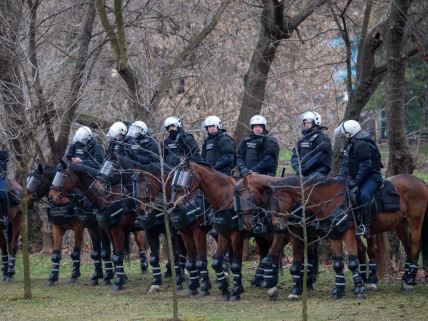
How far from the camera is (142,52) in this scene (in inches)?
1058

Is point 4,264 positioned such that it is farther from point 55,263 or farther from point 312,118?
point 312,118

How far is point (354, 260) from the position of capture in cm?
1516

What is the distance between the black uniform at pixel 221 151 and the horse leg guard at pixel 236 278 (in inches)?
83.8

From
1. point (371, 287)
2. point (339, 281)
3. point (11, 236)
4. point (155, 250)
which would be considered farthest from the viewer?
point (11, 236)

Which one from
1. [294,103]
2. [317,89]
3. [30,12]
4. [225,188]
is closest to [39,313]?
[225,188]

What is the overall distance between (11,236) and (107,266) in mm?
3108

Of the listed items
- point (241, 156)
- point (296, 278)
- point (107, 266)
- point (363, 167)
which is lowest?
point (296, 278)

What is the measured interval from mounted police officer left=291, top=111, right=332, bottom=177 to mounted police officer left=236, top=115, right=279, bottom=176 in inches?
34.5

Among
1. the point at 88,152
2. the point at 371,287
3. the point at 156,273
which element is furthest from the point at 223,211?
the point at 88,152

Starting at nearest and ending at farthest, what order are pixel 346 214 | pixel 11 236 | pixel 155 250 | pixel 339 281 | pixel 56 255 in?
pixel 346 214, pixel 339 281, pixel 155 250, pixel 56 255, pixel 11 236

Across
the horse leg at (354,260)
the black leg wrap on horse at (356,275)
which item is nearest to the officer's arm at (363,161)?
the horse leg at (354,260)

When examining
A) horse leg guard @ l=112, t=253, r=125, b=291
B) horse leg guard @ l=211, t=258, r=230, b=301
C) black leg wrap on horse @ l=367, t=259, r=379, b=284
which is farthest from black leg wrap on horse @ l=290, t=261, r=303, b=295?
horse leg guard @ l=112, t=253, r=125, b=291

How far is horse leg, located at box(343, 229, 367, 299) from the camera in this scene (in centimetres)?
1516

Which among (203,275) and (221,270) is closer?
(221,270)
